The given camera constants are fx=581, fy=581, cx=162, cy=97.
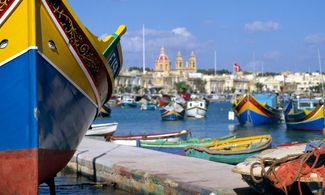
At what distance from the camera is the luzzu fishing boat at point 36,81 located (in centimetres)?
845

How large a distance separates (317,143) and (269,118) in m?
43.8

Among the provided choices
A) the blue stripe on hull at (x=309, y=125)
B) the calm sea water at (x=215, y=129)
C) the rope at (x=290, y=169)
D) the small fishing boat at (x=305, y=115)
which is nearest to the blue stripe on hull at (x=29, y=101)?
the rope at (x=290, y=169)

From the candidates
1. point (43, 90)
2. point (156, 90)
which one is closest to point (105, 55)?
point (43, 90)

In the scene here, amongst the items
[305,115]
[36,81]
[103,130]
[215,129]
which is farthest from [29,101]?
[215,129]

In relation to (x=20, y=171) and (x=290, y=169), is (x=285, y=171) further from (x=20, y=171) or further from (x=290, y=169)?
(x=20, y=171)

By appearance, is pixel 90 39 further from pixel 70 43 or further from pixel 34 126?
pixel 34 126

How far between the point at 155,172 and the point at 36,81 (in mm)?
3811

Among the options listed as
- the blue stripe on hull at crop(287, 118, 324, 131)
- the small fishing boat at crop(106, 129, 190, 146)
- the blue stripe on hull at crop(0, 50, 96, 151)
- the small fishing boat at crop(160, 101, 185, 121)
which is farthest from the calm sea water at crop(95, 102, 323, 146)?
the blue stripe on hull at crop(0, 50, 96, 151)

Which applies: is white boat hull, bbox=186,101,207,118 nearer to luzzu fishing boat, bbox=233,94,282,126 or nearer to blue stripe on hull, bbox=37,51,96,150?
luzzu fishing boat, bbox=233,94,282,126

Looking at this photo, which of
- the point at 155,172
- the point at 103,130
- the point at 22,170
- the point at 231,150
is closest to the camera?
the point at 22,170

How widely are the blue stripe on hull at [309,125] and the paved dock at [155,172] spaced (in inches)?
1104

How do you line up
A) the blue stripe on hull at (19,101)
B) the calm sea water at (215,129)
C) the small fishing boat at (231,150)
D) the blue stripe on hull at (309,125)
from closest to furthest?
1. the blue stripe on hull at (19,101)
2. the small fishing boat at (231,150)
3. the calm sea water at (215,129)
4. the blue stripe on hull at (309,125)

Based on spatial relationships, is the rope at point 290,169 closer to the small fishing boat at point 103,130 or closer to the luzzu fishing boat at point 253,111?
the small fishing boat at point 103,130

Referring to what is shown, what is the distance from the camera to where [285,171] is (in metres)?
8.29
